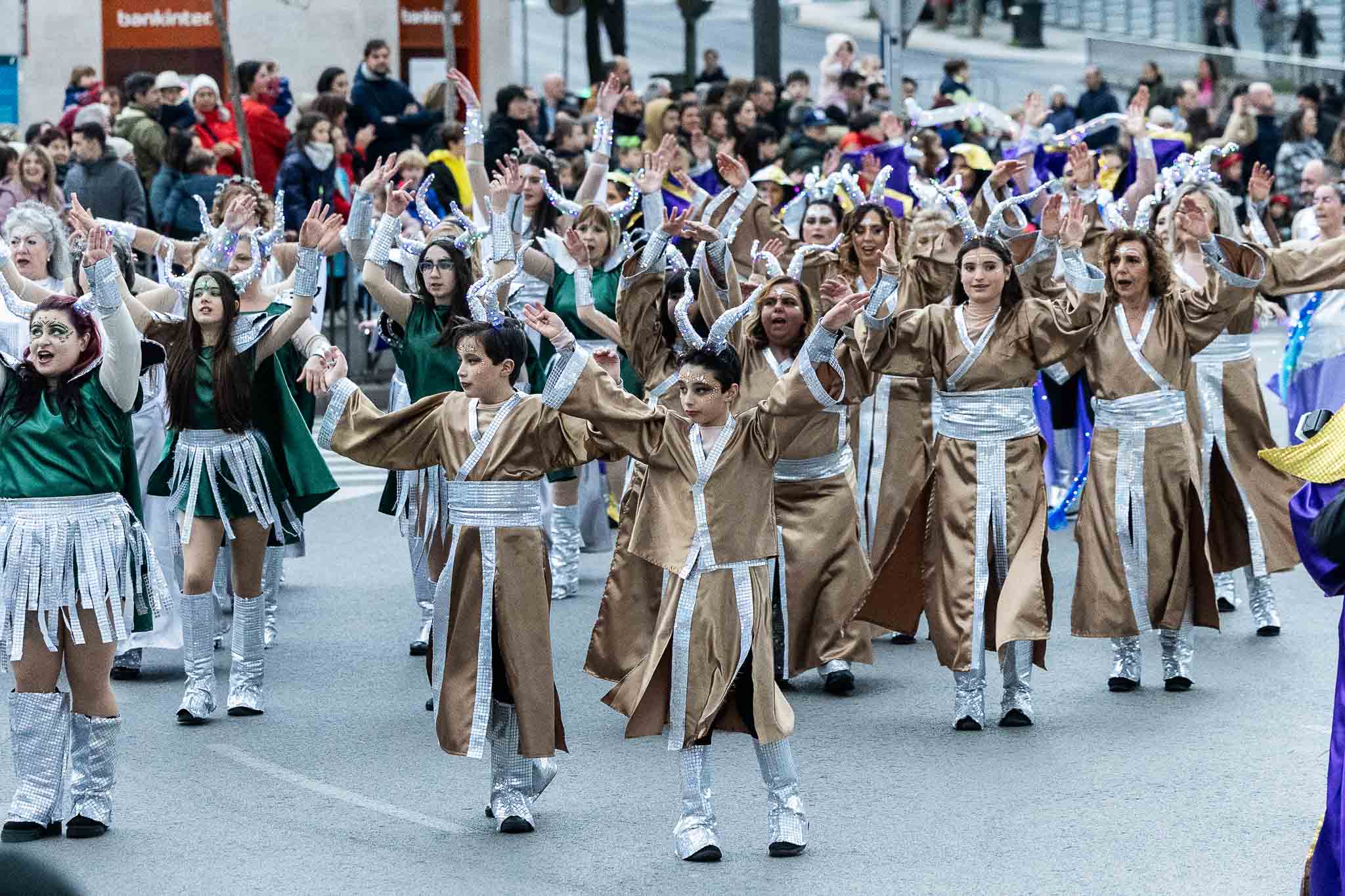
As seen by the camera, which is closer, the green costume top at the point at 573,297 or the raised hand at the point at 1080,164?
the raised hand at the point at 1080,164

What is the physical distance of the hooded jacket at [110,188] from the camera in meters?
13.9

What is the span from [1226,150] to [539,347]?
3.57 metres

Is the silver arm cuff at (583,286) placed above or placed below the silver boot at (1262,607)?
above

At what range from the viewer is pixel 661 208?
9734 mm

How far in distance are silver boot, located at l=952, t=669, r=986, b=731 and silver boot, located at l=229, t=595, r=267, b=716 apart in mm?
2699

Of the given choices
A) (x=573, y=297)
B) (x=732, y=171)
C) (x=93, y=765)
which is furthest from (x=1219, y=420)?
(x=93, y=765)

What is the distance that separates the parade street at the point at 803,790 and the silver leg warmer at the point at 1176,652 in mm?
118

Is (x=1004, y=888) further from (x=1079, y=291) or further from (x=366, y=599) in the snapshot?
(x=366, y=599)

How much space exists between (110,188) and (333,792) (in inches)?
303

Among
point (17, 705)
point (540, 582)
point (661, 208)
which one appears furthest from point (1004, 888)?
point (661, 208)

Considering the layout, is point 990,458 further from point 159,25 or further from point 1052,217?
point 159,25

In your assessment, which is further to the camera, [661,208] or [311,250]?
[661,208]

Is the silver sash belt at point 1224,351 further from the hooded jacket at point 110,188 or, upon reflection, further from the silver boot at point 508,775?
the hooded jacket at point 110,188

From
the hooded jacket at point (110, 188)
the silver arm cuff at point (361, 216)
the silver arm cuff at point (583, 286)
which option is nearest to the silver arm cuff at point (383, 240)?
the silver arm cuff at point (361, 216)
